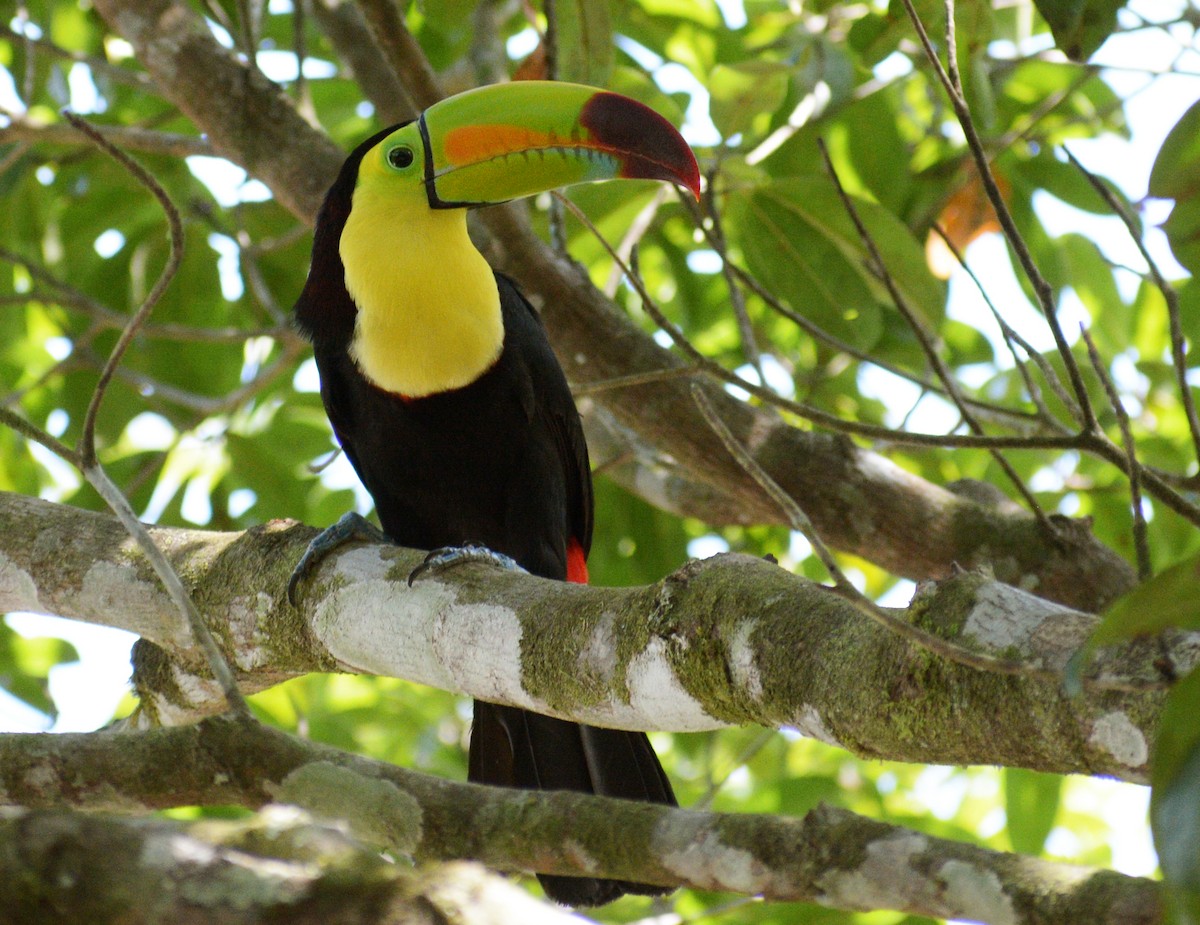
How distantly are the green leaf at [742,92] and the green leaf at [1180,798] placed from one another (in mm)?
2519

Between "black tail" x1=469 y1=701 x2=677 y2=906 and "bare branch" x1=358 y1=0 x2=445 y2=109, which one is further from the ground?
"bare branch" x1=358 y1=0 x2=445 y2=109

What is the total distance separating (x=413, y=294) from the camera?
3.10 m

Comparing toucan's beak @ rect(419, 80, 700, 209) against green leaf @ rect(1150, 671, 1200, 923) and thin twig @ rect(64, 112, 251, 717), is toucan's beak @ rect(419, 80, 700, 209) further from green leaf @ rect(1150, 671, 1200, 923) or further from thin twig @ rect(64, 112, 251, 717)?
green leaf @ rect(1150, 671, 1200, 923)

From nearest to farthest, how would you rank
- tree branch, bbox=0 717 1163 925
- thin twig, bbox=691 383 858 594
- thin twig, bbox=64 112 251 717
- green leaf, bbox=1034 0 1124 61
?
tree branch, bbox=0 717 1163 925 < thin twig, bbox=691 383 858 594 < thin twig, bbox=64 112 251 717 < green leaf, bbox=1034 0 1124 61

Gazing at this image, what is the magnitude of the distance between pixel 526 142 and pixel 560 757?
1427 mm

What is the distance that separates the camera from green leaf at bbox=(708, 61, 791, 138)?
3250mm

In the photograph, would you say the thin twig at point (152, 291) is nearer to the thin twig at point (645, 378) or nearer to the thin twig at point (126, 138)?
the thin twig at point (645, 378)

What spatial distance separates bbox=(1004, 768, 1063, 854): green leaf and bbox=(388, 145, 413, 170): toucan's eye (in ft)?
7.03

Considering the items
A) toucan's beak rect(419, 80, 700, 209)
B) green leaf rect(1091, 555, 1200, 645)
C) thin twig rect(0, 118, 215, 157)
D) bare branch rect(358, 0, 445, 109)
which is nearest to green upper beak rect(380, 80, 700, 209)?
toucan's beak rect(419, 80, 700, 209)

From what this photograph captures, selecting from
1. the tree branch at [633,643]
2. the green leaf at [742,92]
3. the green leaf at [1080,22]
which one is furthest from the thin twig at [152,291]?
the green leaf at [742,92]

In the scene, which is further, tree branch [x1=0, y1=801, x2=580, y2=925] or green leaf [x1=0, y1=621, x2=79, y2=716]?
green leaf [x1=0, y1=621, x2=79, y2=716]

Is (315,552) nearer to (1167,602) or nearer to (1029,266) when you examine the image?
(1029,266)

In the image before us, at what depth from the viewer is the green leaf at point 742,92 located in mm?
3250

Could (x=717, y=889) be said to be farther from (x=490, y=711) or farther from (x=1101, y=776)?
(x=490, y=711)
